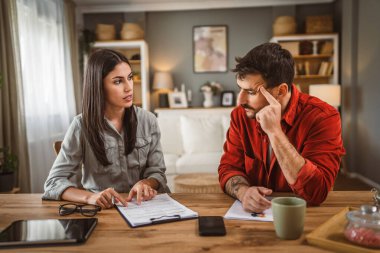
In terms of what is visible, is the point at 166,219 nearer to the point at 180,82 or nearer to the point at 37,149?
the point at 37,149

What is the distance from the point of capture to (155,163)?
174 cm

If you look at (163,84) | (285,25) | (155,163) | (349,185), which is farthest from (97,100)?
(285,25)

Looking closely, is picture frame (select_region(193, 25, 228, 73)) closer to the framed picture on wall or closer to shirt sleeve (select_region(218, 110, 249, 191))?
the framed picture on wall

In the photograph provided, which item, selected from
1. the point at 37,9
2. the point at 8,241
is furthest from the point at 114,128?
the point at 37,9

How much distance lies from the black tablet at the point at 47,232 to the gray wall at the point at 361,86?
416 centimetres

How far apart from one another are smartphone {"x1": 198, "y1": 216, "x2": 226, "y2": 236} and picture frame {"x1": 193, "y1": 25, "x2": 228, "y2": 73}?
5.46 metres

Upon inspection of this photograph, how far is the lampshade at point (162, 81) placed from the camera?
6.05 metres

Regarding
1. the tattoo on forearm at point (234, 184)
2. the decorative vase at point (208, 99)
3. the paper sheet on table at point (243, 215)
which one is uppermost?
the decorative vase at point (208, 99)

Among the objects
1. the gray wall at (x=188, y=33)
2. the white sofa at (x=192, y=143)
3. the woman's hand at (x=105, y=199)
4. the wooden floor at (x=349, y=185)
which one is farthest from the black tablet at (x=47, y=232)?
the gray wall at (x=188, y=33)

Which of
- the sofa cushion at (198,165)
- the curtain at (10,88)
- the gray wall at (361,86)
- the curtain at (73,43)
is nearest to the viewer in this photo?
the curtain at (10,88)

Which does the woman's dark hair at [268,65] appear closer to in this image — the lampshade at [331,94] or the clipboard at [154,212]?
the clipboard at [154,212]

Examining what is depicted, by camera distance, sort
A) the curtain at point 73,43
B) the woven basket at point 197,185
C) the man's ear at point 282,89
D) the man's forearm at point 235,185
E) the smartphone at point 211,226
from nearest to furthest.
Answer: the smartphone at point 211,226, the man's forearm at point 235,185, the man's ear at point 282,89, the woven basket at point 197,185, the curtain at point 73,43

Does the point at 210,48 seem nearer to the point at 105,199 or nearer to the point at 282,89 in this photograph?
the point at 282,89

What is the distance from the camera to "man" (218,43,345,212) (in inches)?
47.5
